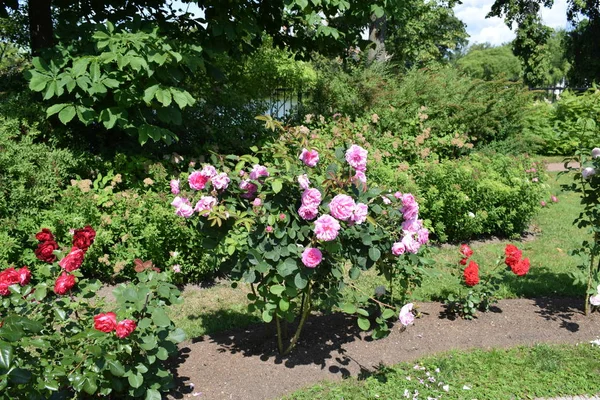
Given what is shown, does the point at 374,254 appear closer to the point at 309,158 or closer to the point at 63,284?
the point at 309,158

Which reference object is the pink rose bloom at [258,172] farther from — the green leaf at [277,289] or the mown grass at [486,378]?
the mown grass at [486,378]

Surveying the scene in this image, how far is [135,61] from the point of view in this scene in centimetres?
378

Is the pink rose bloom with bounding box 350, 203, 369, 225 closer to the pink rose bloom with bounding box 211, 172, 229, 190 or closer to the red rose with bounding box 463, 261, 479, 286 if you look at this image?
the pink rose bloom with bounding box 211, 172, 229, 190

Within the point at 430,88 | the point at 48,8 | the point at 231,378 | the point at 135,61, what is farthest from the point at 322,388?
the point at 430,88

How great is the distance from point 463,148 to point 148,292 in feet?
19.6

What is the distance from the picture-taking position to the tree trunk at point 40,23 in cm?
535

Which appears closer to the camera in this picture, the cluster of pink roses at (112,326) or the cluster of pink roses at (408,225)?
the cluster of pink roses at (112,326)

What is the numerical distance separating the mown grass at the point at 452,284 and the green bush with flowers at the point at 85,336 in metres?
1.19

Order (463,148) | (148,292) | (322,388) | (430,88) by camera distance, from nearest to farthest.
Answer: (148,292), (322,388), (463,148), (430,88)

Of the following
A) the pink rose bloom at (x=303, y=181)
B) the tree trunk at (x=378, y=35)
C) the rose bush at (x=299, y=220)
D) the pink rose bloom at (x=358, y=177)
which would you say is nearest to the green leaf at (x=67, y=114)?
the rose bush at (x=299, y=220)

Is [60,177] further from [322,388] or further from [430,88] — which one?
[430,88]

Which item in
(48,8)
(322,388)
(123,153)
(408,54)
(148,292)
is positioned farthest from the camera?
(408,54)

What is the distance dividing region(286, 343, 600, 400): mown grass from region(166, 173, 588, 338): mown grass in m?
0.56

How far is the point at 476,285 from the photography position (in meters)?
3.67
